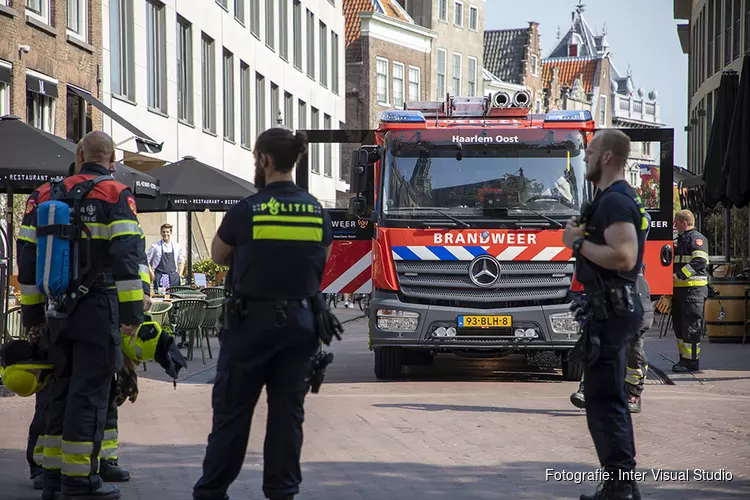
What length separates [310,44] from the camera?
4294cm

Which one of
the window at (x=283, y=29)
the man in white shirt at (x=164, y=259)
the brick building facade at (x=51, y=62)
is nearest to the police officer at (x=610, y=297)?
the brick building facade at (x=51, y=62)

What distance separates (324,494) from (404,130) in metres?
6.56

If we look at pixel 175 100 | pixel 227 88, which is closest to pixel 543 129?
pixel 175 100

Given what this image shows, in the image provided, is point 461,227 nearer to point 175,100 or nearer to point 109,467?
point 109,467

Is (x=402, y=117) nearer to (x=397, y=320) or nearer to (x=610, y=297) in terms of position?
(x=397, y=320)

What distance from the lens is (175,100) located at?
2747cm

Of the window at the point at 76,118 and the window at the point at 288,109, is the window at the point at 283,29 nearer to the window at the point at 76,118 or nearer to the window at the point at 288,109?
the window at the point at 288,109

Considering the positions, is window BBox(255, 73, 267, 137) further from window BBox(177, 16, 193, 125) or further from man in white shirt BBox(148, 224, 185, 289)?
man in white shirt BBox(148, 224, 185, 289)

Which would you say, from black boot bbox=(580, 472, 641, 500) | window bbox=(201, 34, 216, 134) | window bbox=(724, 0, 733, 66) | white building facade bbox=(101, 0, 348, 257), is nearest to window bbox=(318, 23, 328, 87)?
white building facade bbox=(101, 0, 348, 257)

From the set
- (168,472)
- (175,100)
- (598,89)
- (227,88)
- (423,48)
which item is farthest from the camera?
(598,89)

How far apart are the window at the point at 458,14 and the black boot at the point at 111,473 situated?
56935 millimetres

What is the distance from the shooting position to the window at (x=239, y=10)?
110ft

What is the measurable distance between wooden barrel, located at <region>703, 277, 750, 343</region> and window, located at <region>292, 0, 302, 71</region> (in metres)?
24.4

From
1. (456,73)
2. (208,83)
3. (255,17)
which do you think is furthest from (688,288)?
(456,73)
